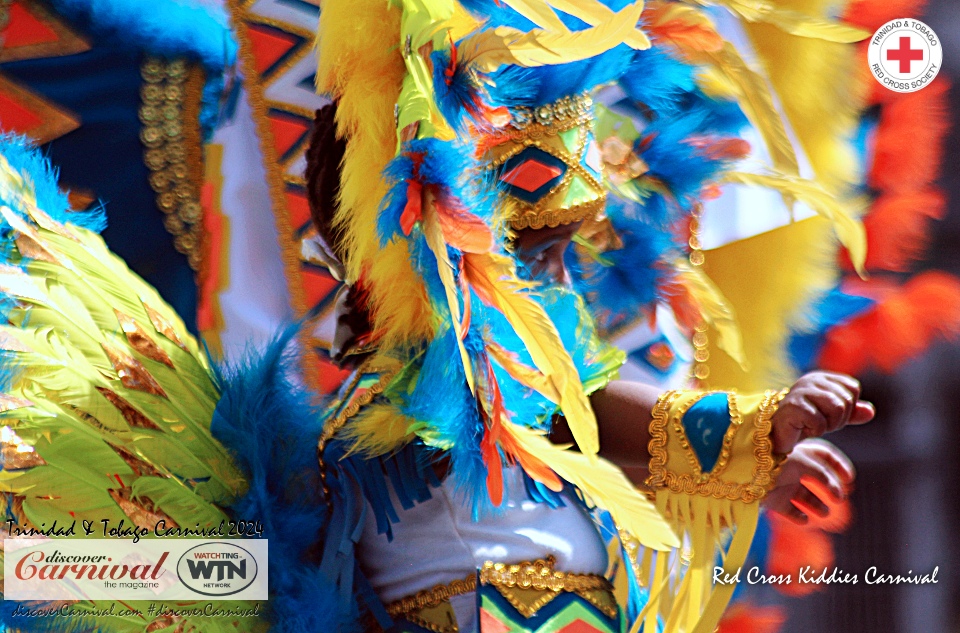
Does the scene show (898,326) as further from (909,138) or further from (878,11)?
(878,11)

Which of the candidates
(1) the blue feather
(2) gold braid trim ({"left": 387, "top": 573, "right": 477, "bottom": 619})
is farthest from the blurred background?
(1) the blue feather

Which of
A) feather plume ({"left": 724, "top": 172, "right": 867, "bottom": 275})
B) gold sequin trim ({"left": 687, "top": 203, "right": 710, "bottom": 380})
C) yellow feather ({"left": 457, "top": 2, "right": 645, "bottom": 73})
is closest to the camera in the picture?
yellow feather ({"left": 457, "top": 2, "right": 645, "bottom": 73})

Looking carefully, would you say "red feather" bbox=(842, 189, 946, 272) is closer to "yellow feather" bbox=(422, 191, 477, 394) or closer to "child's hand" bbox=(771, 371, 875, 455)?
"child's hand" bbox=(771, 371, 875, 455)

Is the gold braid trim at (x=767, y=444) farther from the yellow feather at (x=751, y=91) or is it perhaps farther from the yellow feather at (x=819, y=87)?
the yellow feather at (x=819, y=87)

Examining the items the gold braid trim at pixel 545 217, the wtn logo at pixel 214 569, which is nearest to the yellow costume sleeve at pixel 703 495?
the gold braid trim at pixel 545 217

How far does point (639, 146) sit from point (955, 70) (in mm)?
567

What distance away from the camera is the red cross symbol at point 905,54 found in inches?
52.9

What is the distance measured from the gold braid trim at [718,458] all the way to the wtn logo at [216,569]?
51 cm

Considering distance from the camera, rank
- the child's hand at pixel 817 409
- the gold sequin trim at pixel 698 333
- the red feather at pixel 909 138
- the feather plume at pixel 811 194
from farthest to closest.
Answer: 1. the red feather at pixel 909 138
2. the gold sequin trim at pixel 698 333
3. the feather plume at pixel 811 194
4. the child's hand at pixel 817 409

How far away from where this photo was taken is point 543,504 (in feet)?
3.31

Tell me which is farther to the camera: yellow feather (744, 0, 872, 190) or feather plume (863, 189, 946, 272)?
feather plume (863, 189, 946, 272)

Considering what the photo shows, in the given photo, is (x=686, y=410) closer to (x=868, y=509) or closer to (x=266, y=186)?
(x=868, y=509)

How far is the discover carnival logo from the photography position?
1.03 m

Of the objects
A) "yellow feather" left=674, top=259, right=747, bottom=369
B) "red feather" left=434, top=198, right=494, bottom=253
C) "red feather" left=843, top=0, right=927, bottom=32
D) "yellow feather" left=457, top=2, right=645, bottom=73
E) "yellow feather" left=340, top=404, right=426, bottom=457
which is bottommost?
"yellow feather" left=340, top=404, right=426, bottom=457
